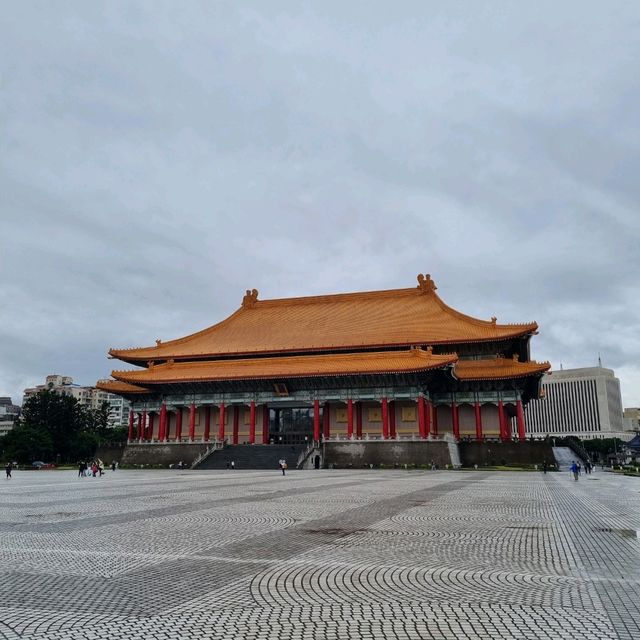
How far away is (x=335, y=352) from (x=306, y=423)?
26.9ft

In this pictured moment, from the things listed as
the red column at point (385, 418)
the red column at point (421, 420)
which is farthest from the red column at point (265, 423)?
the red column at point (421, 420)

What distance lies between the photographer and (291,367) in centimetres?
5953

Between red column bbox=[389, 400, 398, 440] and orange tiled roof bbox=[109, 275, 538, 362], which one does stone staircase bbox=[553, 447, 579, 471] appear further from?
red column bbox=[389, 400, 398, 440]

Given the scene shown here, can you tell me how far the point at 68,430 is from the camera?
289 feet

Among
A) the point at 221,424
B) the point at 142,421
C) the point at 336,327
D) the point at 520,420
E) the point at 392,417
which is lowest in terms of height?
the point at 221,424

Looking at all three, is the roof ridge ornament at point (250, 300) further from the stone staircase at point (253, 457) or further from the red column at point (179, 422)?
the stone staircase at point (253, 457)

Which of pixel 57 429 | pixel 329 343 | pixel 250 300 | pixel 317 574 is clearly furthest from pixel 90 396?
pixel 317 574

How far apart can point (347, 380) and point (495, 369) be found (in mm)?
14823

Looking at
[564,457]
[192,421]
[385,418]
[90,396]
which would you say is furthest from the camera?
[90,396]

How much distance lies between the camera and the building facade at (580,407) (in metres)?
175

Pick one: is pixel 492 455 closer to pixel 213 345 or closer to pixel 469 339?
pixel 469 339

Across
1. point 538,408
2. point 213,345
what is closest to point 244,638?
point 213,345

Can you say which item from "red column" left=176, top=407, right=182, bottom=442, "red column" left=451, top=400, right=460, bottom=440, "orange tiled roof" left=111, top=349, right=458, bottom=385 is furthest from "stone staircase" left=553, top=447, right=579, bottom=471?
"red column" left=176, top=407, right=182, bottom=442

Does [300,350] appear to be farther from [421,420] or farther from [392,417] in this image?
[421,420]
